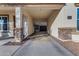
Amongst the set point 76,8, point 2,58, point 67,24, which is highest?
point 76,8

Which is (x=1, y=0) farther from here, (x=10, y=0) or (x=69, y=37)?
(x=69, y=37)

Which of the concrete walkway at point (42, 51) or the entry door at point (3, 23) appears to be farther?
the entry door at point (3, 23)

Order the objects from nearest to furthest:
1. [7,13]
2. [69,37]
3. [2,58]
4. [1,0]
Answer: [1,0] < [2,58] < [69,37] < [7,13]

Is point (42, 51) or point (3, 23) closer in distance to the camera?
point (42, 51)

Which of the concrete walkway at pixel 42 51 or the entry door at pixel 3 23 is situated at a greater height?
the entry door at pixel 3 23

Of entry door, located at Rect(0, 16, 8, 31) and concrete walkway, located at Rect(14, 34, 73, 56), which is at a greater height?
entry door, located at Rect(0, 16, 8, 31)

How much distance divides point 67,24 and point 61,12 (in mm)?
1065

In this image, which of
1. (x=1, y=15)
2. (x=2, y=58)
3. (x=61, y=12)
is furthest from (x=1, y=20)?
(x=2, y=58)

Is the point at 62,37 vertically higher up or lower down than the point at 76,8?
lower down

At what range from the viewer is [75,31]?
15945 mm

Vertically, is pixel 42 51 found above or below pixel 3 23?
below

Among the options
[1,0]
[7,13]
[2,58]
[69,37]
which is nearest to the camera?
[1,0]

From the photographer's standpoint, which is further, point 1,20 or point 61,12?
point 1,20

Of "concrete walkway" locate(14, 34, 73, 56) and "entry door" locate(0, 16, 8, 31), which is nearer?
"concrete walkway" locate(14, 34, 73, 56)
